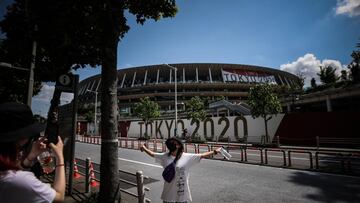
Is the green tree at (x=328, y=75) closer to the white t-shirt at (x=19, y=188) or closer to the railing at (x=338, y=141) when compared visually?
the railing at (x=338, y=141)

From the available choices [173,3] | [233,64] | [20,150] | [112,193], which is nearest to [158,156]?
[112,193]

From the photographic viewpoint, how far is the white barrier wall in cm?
2525

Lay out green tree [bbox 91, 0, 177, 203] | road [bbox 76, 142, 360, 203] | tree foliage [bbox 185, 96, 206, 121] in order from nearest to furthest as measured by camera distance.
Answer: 1. green tree [bbox 91, 0, 177, 203]
2. road [bbox 76, 142, 360, 203]
3. tree foliage [bbox 185, 96, 206, 121]

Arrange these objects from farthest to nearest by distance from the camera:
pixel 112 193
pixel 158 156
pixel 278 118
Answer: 1. pixel 278 118
2. pixel 112 193
3. pixel 158 156

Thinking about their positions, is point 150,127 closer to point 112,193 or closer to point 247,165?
point 247,165

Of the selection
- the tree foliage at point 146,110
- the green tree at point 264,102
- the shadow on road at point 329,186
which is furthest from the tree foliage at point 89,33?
the tree foliage at point 146,110

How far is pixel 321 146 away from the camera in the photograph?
20.6 meters

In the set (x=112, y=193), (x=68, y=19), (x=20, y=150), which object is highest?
(x=68, y=19)

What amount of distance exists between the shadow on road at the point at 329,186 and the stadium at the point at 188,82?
58.1 metres

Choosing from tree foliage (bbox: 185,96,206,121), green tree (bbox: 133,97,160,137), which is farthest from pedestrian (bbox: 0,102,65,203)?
green tree (bbox: 133,97,160,137)

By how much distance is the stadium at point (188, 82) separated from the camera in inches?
2798

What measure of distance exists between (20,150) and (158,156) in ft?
8.11

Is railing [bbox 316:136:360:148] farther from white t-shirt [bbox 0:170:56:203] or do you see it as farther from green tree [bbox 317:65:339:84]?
green tree [bbox 317:65:339:84]

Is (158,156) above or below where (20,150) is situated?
below
